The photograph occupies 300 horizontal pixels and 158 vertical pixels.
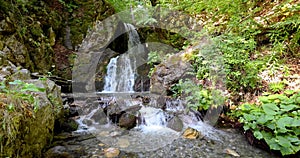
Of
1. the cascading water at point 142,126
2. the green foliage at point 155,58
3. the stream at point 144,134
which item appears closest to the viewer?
the stream at point 144,134

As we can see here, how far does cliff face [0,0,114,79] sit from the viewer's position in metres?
4.26

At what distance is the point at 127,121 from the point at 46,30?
491 cm

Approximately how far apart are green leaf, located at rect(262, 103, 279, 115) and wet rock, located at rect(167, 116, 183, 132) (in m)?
1.48

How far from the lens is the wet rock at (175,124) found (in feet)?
11.7

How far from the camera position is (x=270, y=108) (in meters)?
2.84

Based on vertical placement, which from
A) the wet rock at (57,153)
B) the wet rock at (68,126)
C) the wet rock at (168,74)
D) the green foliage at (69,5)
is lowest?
the wet rock at (57,153)

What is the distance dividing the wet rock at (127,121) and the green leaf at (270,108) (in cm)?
235

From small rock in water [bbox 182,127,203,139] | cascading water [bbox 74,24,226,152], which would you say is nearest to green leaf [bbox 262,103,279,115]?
cascading water [bbox 74,24,226,152]

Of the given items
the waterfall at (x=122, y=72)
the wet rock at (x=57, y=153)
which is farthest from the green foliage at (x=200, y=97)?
the waterfall at (x=122, y=72)

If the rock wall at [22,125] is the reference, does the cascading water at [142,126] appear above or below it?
below

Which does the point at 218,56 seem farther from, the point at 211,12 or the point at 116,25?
the point at 116,25

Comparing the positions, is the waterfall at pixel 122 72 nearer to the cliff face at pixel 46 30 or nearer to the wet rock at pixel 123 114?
the cliff face at pixel 46 30

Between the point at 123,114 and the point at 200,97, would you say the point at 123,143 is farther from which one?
the point at 200,97

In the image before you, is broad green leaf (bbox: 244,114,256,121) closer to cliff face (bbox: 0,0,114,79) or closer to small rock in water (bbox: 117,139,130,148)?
small rock in water (bbox: 117,139,130,148)
